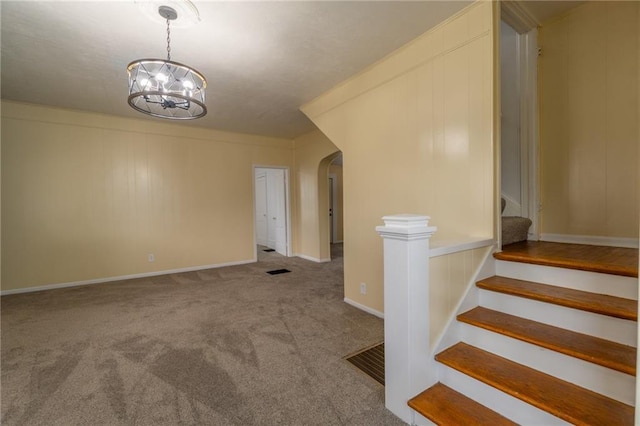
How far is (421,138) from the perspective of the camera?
2.41m

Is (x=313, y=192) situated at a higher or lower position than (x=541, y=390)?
higher

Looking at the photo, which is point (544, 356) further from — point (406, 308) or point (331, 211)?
point (331, 211)

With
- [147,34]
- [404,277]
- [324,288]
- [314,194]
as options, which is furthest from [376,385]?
[314,194]

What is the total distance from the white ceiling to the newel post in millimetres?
1702

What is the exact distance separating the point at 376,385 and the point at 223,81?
3342 mm

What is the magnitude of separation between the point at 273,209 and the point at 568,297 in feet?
20.4

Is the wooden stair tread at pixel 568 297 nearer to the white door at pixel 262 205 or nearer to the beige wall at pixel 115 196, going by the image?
the beige wall at pixel 115 196

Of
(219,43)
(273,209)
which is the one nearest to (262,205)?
(273,209)

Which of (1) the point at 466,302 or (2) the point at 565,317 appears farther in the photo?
(1) the point at 466,302

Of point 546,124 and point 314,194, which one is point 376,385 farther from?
point 314,194

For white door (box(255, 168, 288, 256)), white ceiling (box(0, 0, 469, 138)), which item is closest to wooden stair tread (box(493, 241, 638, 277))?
white ceiling (box(0, 0, 469, 138))

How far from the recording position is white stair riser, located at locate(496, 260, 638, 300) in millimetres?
1452

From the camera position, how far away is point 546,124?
8.29ft

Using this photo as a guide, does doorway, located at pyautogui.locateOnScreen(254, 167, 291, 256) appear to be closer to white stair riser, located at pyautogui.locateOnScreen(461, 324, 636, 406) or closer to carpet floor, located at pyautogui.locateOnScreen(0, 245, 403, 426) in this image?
carpet floor, located at pyautogui.locateOnScreen(0, 245, 403, 426)
